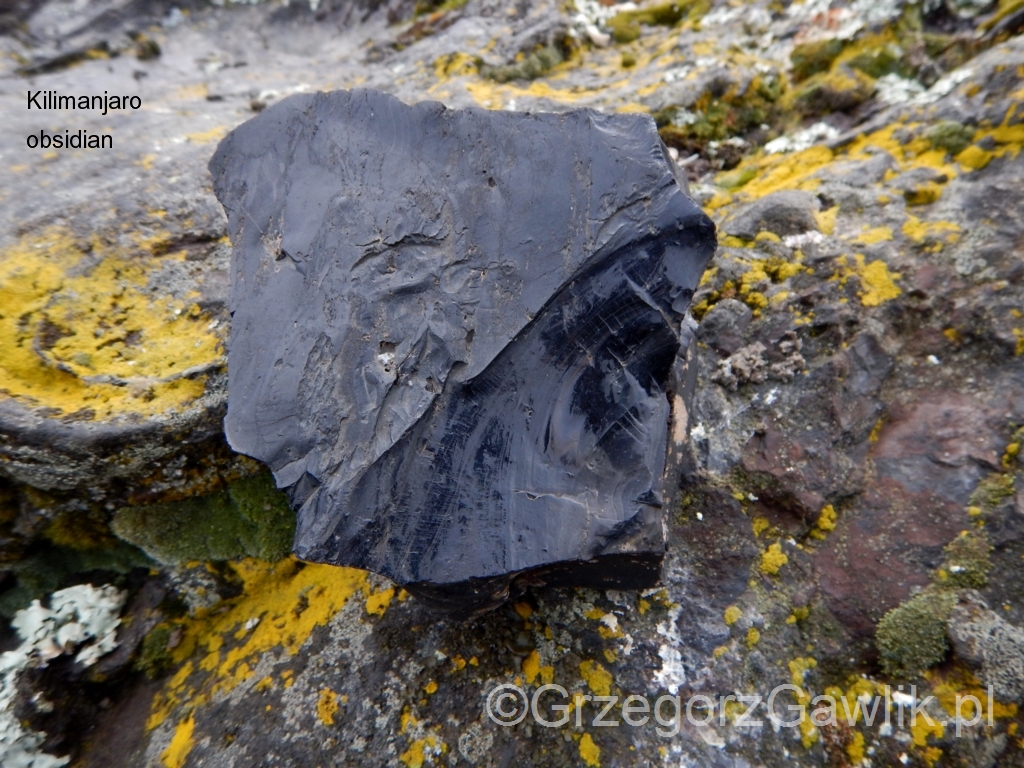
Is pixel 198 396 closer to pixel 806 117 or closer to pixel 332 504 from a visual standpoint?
pixel 332 504

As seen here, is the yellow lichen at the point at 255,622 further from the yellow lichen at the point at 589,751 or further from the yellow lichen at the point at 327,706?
the yellow lichen at the point at 589,751

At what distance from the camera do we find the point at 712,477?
288 cm

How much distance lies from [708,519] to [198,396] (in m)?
2.64

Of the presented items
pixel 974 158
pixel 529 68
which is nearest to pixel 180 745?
pixel 529 68

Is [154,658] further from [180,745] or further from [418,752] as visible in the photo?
[418,752]

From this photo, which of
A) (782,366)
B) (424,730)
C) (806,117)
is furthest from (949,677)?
(806,117)

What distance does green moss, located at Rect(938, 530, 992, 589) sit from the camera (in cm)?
248

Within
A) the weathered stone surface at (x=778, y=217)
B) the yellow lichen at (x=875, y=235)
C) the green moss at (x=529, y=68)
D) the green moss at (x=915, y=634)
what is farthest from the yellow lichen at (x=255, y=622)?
the green moss at (x=529, y=68)

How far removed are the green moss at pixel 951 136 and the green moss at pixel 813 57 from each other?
3.70 ft

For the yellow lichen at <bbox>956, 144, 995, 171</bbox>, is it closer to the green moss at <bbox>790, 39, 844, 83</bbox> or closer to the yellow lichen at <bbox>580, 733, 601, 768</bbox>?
the green moss at <bbox>790, 39, 844, 83</bbox>

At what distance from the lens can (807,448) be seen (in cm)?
286

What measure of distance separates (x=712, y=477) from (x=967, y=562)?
3.53 feet

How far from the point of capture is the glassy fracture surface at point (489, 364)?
232cm

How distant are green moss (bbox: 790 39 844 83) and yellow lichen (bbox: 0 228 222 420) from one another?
4.43 metres
